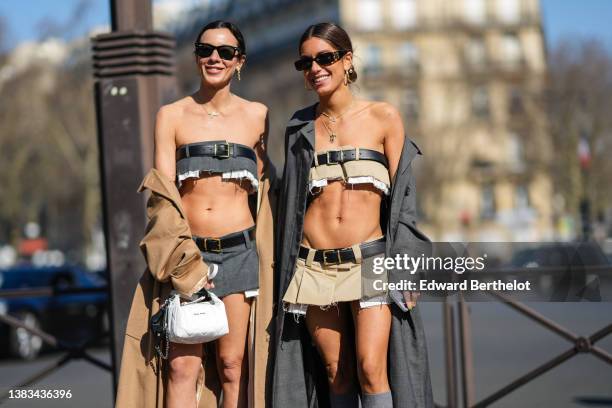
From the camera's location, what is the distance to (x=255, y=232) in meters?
5.16

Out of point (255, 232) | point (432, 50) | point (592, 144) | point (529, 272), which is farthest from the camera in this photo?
point (432, 50)

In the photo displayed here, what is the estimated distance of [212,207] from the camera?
16.6 feet

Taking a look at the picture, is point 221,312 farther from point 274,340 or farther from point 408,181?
point 408,181

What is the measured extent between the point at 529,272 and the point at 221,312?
222cm

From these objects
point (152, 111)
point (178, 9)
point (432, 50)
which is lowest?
point (152, 111)

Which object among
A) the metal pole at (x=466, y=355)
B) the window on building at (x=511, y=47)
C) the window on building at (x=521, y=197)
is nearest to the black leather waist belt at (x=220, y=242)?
the metal pole at (x=466, y=355)

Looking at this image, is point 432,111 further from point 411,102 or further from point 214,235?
point 214,235

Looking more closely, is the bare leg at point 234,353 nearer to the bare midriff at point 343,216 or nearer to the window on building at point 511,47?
the bare midriff at point 343,216

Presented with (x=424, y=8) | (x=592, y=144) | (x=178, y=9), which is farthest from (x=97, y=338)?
(x=178, y=9)

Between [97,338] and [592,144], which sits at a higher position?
[592,144]

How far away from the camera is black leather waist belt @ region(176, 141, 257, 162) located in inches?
198

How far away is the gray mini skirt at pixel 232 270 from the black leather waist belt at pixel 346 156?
0.59m

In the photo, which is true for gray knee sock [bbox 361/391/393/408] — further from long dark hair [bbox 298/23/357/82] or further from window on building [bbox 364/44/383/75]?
window on building [bbox 364/44/383/75]

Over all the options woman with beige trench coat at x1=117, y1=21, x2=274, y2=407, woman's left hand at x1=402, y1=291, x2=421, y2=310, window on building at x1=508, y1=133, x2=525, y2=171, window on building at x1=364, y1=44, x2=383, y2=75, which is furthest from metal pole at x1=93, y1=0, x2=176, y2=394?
window on building at x1=508, y1=133, x2=525, y2=171
